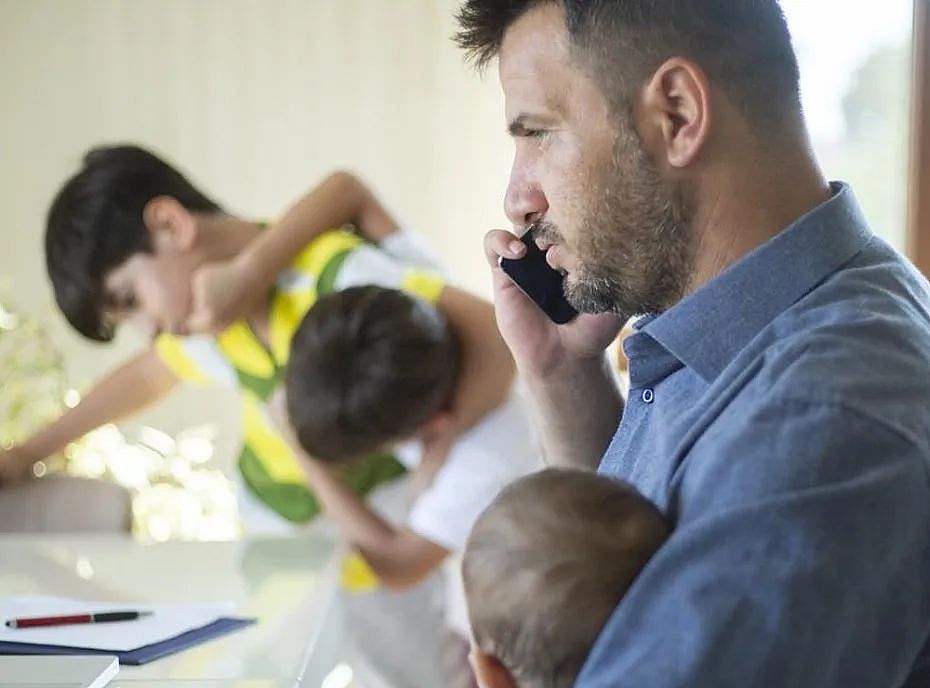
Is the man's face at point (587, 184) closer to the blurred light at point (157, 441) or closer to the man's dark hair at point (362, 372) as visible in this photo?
the man's dark hair at point (362, 372)

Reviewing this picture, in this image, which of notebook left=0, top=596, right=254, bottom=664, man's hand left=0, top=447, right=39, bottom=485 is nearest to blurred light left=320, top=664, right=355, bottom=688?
notebook left=0, top=596, right=254, bottom=664

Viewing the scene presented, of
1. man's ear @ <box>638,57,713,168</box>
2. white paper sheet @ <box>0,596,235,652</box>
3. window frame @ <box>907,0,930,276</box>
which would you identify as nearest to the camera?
man's ear @ <box>638,57,713,168</box>

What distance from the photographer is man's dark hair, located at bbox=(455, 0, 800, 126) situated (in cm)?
100

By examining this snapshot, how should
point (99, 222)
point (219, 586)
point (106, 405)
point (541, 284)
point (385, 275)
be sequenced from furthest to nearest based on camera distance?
point (106, 405), point (99, 222), point (385, 275), point (219, 586), point (541, 284)

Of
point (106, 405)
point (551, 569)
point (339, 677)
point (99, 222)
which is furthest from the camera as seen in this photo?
point (106, 405)

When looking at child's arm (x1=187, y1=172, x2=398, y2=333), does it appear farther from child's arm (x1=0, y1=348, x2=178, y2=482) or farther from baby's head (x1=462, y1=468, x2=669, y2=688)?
baby's head (x1=462, y1=468, x2=669, y2=688)

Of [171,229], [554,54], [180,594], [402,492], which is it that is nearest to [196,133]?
[171,229]

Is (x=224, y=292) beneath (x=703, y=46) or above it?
beneath

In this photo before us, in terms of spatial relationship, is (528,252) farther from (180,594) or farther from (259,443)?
(259,443)

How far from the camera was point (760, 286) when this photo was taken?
0.94m

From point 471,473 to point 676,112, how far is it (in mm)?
1085

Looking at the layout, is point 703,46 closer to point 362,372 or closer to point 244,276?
point 362,372

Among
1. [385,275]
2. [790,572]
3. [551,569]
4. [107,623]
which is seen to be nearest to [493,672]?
[551,569]

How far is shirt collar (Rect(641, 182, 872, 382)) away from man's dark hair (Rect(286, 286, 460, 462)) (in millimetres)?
980
